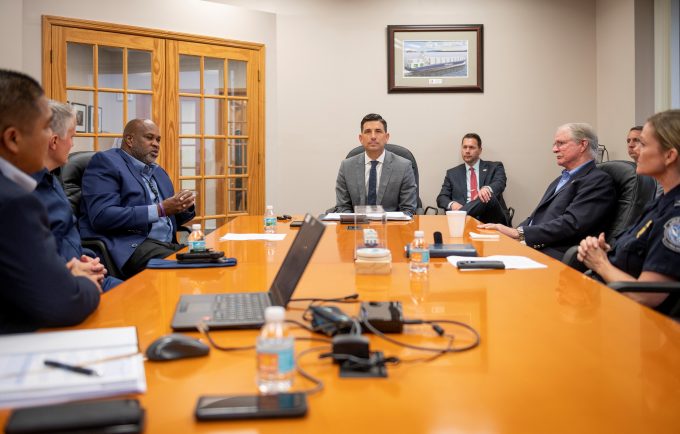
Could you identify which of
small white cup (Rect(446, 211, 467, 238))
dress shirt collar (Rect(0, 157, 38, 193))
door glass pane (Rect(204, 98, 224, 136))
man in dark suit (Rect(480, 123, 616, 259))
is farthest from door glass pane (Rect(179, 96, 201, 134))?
dress shirt collar (Rect(0, 157, 38, 193))

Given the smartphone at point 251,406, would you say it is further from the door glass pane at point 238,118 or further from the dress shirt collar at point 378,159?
the door glass pane at point 238,118

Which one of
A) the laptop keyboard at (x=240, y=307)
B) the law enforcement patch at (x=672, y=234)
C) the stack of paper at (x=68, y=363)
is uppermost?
the law enforcement patch at (x=672, y=234)

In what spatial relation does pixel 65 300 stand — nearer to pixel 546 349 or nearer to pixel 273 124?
pixel 546 349

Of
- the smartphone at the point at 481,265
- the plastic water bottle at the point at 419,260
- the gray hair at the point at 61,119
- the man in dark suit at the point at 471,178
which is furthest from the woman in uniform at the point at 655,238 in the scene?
the man in dark suit at the point at 471,178

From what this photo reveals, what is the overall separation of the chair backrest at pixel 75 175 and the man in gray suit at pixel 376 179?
1705 mm

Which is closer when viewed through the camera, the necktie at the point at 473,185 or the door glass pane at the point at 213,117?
the door glass pane at the point at 213,117

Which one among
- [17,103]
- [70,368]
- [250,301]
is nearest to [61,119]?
[17,103]

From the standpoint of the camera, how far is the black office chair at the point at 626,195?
9.66 feet

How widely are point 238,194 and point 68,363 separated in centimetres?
483

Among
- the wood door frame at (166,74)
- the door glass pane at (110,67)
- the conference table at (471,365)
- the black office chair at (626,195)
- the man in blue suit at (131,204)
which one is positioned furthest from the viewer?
the door glass pane at (110,67)

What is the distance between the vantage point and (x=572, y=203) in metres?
3.25

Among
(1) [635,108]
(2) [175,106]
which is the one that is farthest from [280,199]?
(1) [635,108]

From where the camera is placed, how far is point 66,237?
8.29 ft

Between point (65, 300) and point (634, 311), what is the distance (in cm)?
128
